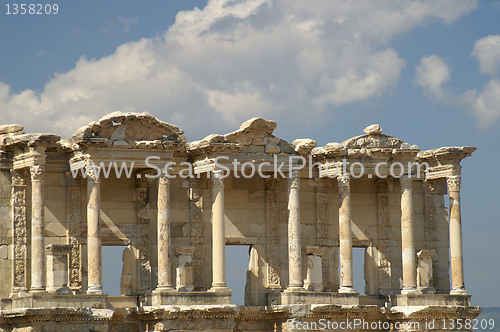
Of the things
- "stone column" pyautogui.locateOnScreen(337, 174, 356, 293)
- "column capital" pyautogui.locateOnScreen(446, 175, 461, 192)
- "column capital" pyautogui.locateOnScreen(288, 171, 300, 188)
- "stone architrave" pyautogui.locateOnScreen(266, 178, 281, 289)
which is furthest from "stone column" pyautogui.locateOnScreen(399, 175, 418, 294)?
"stone architrave" pyautogui.locateOnScreen(266, 178, 281, 289)

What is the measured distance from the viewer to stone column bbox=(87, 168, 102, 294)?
40.9 meters

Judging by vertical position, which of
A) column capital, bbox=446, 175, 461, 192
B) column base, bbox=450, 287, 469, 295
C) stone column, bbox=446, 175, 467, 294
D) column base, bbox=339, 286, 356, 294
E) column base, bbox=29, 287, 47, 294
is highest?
column capital, bbox=446, 175, 461, 192

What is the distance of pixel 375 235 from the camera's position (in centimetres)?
4675

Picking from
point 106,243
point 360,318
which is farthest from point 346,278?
point 106,243

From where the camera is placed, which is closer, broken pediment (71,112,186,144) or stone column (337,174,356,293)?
broken pediment (71,112,186,144)

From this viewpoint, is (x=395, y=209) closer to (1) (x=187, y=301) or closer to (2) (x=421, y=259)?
(2) (x=421, y=259)

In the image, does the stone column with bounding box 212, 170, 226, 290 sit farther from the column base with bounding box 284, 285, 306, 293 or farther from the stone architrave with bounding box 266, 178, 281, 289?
the stone architrave with bounding box 266, 178, 281, 289

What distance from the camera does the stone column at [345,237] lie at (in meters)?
44.5

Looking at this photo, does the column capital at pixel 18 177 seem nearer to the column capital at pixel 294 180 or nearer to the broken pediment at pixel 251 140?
the broken pediment at pixel 251 140

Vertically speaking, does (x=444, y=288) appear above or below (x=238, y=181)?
below

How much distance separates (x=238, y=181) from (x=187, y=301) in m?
4.99

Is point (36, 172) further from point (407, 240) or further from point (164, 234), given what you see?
point (407, 240)

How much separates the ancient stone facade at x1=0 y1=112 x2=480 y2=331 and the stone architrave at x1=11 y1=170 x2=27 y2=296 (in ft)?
0.14

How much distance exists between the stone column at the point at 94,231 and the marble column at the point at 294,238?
6.21 metres
